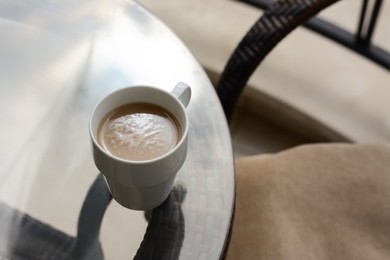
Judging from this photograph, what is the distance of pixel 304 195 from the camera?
2.92ft

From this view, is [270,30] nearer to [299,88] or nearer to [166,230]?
[166,230]

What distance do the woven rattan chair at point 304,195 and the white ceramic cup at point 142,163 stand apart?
212 millimetres

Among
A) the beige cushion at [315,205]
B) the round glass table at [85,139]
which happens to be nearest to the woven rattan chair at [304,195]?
the beige cushion at [315,205]

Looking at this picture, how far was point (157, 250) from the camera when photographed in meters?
0.68

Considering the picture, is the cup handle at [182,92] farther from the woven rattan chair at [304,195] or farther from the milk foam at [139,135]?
the woven rattan chair at [304,195]

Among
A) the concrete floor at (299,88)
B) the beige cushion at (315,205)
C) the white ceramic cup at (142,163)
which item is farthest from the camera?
the concrete floor at (299,88)

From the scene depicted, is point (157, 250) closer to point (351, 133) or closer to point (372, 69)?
point (351, 133)

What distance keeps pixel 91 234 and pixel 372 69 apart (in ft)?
3.49

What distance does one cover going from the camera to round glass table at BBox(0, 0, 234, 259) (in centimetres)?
69

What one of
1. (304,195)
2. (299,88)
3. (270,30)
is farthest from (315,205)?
(299,88)

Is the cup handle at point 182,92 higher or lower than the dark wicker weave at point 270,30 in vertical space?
higher

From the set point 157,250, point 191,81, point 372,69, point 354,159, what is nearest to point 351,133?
point 372,69

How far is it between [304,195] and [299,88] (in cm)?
66

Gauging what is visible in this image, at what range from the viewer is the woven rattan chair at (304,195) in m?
0.85
